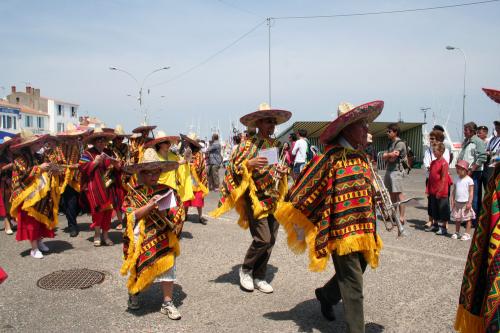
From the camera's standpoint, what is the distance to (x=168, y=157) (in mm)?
5773

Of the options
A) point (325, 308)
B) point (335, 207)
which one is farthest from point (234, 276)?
point (335, 207)

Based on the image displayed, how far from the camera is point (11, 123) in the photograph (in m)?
57.9

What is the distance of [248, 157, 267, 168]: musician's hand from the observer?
189 inches

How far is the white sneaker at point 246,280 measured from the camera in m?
4.91

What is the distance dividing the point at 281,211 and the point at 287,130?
21682mm

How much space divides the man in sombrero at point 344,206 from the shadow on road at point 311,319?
57 centimetres

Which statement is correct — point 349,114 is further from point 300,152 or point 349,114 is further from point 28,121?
point 28,121

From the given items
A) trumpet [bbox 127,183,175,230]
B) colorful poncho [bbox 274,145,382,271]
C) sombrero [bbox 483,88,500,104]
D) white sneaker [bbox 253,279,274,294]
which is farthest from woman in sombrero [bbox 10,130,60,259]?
sombrero [bbox 483,88,500,104]

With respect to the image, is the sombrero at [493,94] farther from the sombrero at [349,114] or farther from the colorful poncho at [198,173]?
the colorful poncho at [198,173]

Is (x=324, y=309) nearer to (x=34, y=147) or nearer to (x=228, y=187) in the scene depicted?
(x=228, y=187)

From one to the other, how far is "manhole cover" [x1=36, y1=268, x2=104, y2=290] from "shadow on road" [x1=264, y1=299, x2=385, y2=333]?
95.1 inches

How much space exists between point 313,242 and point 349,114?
3.71 feet

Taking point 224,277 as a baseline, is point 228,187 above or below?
above

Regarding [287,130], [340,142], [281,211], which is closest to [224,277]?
[281,211]
